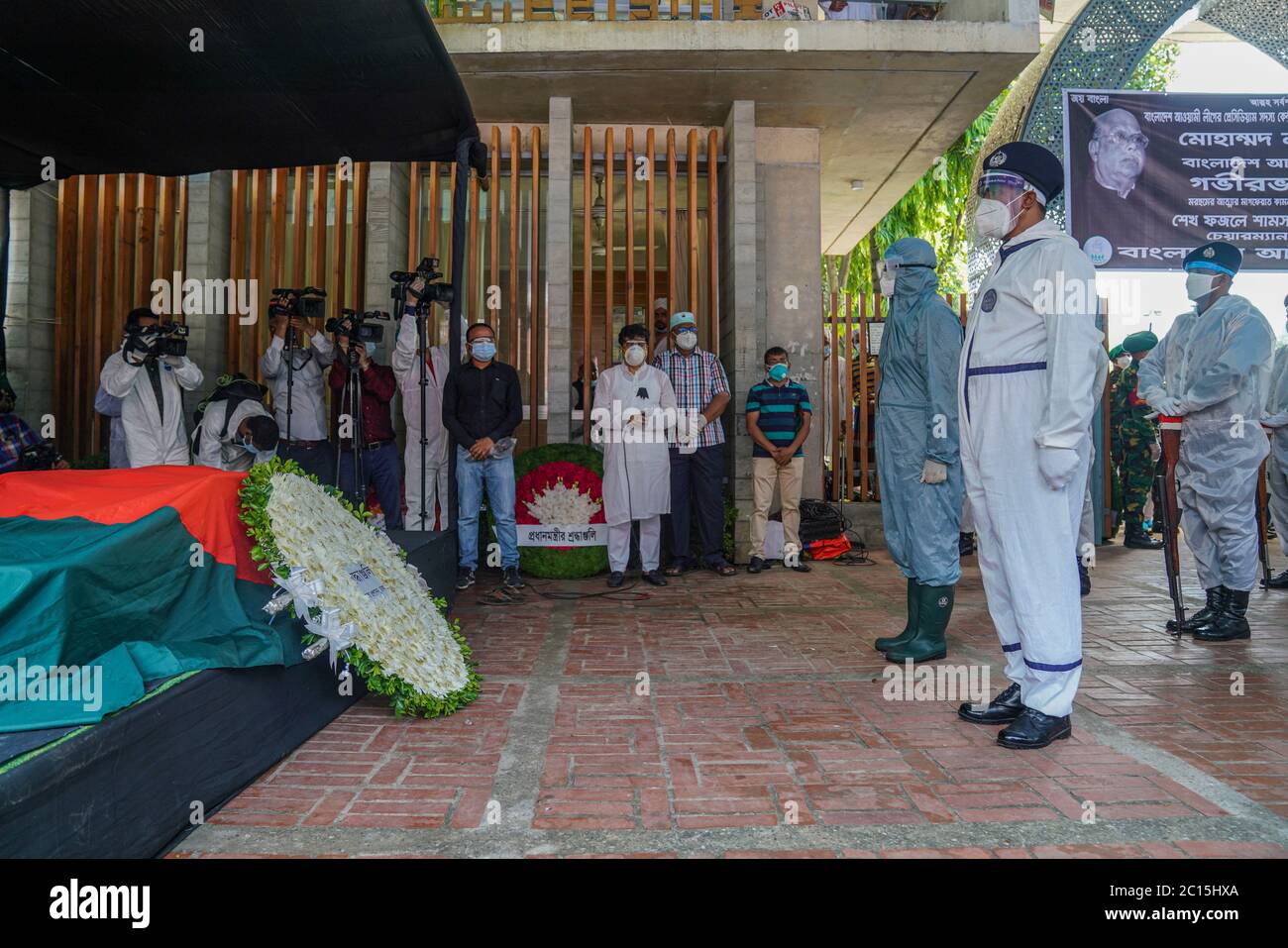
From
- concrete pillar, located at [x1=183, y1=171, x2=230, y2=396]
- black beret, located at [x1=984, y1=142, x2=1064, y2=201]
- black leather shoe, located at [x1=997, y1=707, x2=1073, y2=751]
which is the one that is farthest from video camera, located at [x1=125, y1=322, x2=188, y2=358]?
black leather shoe, located at [x1=997, y1=707, x2=1073, y2=751]

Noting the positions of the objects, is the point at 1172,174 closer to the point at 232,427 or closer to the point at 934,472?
the point at 934,472

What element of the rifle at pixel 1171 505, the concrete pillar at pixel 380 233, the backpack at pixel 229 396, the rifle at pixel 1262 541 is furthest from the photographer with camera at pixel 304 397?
the rifle at pixel 1262 541

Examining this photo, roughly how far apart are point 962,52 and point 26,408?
8888 millimetres

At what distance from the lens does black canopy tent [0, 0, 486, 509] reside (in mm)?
3480

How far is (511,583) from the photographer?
597cm

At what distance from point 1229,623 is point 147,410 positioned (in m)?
6.93

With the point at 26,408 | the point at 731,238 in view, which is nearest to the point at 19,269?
the point at 26,408

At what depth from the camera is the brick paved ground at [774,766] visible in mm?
2254

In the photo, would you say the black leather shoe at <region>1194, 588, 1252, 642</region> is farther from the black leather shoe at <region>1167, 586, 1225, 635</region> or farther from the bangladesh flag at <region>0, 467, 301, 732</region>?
the bangladesh flag at <region>0, 467, 301, 732</region>

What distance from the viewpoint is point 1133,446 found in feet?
29.3

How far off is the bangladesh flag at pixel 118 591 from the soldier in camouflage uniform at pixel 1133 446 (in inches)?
350

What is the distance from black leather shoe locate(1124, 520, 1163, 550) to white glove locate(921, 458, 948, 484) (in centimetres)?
626

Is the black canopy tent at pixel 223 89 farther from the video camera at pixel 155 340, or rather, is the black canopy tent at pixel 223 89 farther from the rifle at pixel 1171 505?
the rifle at pixel 1171 505

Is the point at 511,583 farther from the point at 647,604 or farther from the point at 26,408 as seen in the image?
the point at 26,408
